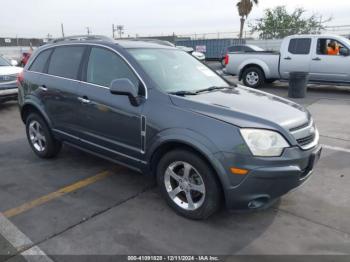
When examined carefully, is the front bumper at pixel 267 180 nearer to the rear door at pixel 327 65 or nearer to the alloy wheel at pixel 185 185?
the alloy wheel at pixel 185 185

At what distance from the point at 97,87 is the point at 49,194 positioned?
1407 mm

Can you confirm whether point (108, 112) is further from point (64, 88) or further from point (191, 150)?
point (191, 150)

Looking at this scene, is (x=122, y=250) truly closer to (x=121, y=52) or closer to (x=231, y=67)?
(x=121, y=52)

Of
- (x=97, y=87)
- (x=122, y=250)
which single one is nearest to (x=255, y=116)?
(x=122, y=250)

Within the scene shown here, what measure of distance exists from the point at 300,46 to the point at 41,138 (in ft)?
30.7

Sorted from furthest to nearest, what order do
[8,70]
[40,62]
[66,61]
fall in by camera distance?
1. [8,70]
2. [40,62]
3. [66,61]

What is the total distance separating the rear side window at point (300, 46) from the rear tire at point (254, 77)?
124 centimetres

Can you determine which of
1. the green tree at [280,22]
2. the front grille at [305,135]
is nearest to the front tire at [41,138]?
the front grille at [305,135]

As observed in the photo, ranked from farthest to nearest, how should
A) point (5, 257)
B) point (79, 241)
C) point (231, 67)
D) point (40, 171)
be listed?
point (231, 67)
point (40, 171)
point (79, 241)
point (5, 257)

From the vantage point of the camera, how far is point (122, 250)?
9.74 ft

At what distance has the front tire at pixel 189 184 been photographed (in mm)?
3137

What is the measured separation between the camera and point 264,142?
2.94 m

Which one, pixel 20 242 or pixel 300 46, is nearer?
pixel 20 242

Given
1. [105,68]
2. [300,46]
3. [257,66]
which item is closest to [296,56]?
[300,46]
